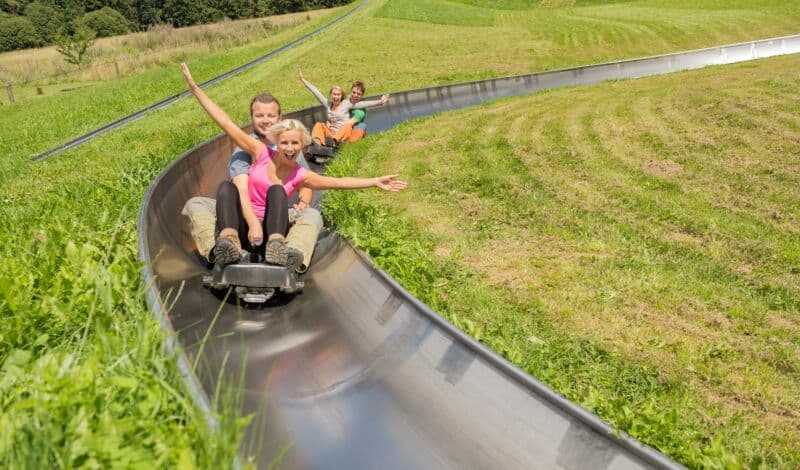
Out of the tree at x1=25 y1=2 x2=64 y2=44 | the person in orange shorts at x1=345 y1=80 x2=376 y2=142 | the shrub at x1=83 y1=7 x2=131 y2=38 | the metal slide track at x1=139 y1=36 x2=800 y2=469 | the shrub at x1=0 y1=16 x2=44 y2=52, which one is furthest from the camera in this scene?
the shrub at x1=83 y1=7 x2=131 y2=38

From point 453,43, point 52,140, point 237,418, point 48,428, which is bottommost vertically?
point 453,43

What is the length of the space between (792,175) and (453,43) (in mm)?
22920

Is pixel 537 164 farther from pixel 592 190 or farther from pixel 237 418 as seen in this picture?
pixel 237 418

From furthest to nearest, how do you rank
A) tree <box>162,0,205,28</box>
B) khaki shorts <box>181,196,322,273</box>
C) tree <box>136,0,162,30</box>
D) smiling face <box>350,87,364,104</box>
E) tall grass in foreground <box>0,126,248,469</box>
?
1. tree <box>136,0,162,30</box>
2. tree <box>162,0,205,28</box>
3. smiling face <box>350,87,364,104</box>
4. khaki shorts <box>181,196,322,273</box>
5. tall grass in foreground <box>0,126,248,469</box>

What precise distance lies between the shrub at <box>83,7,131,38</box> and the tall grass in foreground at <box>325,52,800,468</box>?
3174 inches

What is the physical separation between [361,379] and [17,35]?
80349 mm

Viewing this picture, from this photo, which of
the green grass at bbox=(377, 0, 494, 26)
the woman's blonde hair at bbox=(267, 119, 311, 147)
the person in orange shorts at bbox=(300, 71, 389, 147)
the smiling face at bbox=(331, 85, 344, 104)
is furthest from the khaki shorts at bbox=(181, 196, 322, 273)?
the green grass at bbox=(377, 0, 494, 26)

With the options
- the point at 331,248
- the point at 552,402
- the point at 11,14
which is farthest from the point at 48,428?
the point at 11,14

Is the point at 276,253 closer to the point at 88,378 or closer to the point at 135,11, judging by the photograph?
the point at 88,378

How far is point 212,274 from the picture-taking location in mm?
4527

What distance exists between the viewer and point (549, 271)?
17.4 ft

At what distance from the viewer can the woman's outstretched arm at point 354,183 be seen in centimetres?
450

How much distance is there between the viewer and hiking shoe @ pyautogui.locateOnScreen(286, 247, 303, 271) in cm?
454

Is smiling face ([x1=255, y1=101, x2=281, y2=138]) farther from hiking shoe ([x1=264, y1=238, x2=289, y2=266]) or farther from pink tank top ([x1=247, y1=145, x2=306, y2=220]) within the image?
hiking shoe ([x1=264, y1=238, x2=289, y2=266])
